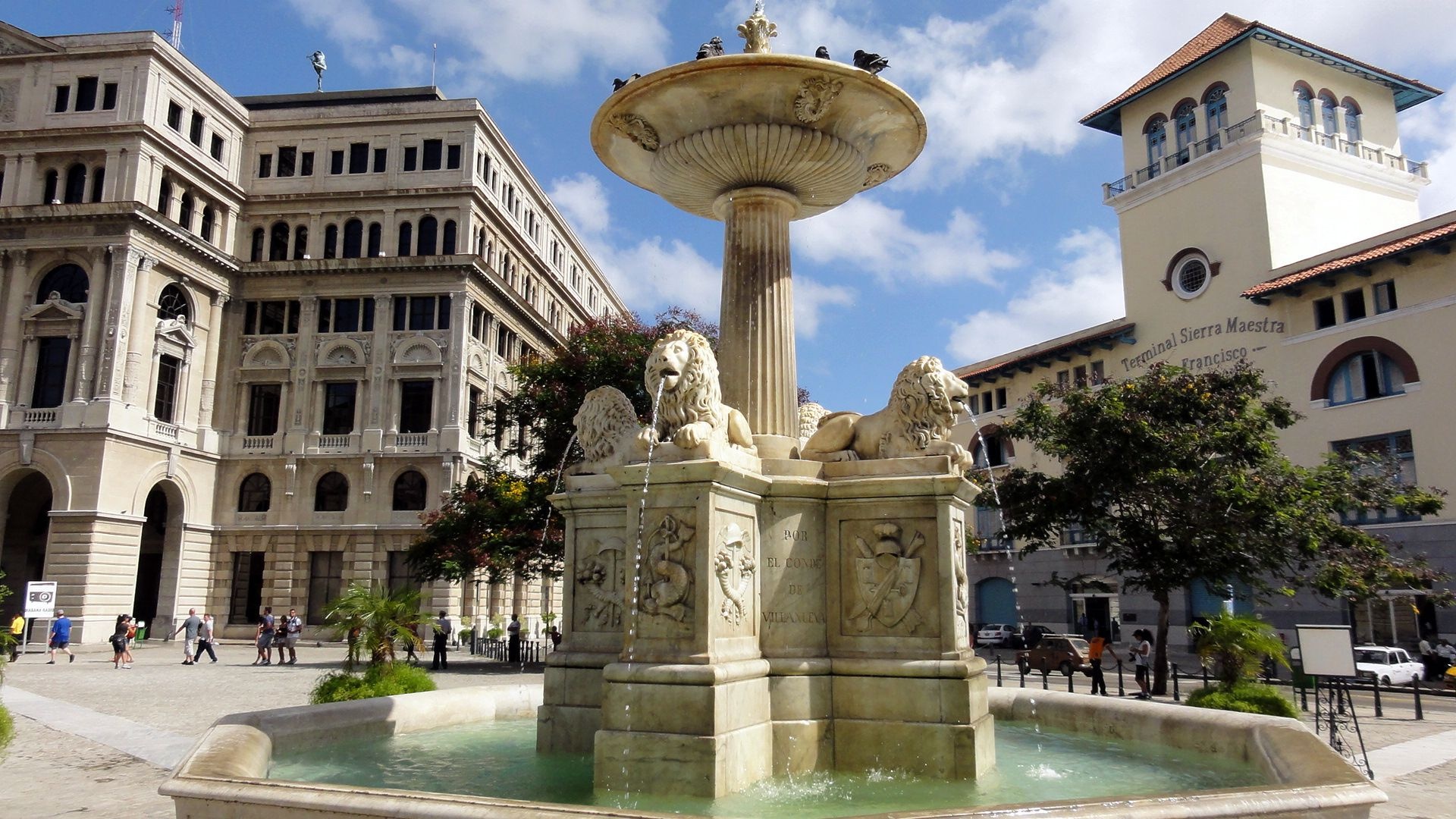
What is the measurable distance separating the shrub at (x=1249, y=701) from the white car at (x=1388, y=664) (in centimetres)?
1734

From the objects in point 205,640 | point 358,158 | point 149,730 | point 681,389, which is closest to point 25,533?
point 205,640

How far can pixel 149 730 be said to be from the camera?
1512 cm

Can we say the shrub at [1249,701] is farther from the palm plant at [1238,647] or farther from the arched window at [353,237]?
the arched window at [353,237]

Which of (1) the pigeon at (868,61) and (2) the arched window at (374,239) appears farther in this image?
(2) the arched window at (374,239)

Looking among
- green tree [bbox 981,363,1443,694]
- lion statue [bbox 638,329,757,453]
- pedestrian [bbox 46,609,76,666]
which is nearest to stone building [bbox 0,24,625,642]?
pedestrian [bbox 46,609,76,666]

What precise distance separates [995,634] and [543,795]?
38.8 m

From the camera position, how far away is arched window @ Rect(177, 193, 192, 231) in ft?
151

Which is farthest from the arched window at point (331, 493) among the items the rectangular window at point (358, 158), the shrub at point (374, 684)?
the shrub at point (374, 684)

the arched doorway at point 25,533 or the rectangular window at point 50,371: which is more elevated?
the rectangular window at point 50,371

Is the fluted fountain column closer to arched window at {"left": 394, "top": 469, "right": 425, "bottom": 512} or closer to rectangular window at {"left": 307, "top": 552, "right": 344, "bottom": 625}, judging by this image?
arched window at {"left": 394, "top": 469, "right": 425, "bottom": 512}

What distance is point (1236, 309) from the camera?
36.7 meters

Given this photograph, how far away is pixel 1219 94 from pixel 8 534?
180ft

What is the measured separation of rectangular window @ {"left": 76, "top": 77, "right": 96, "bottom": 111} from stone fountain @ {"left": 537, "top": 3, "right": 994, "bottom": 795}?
143 ft

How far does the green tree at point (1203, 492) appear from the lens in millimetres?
23203
